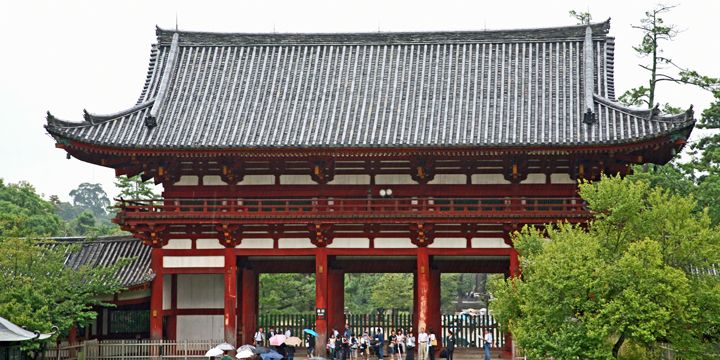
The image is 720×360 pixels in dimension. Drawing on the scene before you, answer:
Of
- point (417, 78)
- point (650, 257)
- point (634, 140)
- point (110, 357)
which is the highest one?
point (417, 78)

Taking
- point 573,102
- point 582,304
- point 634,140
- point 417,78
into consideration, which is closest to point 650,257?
point 582,304

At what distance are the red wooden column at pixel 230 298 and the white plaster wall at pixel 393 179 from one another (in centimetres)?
576

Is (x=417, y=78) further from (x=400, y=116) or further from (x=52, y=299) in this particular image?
(x=52, y=299)

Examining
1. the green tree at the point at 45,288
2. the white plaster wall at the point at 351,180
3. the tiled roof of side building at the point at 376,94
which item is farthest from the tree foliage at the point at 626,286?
the green tree at the point at 45,288

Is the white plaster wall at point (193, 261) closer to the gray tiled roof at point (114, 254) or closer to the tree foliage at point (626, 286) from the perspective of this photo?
the gray tiled roof at point (114, 254)

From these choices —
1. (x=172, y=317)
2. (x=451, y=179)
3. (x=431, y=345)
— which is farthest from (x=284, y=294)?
(x=431, y=345)

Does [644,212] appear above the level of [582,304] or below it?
above

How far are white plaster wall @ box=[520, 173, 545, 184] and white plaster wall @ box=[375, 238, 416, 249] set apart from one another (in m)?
4.53

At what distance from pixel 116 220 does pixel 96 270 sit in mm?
2050

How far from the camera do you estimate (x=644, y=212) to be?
29031mm

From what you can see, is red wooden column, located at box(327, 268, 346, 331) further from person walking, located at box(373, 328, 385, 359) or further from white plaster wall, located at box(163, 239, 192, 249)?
white plaster wall, located at box(163, 239, 192, 249)

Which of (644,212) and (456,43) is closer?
(644,212)

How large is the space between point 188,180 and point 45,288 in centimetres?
743

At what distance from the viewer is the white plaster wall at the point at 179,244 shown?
39531 mm
